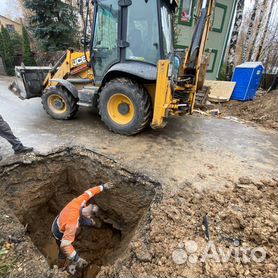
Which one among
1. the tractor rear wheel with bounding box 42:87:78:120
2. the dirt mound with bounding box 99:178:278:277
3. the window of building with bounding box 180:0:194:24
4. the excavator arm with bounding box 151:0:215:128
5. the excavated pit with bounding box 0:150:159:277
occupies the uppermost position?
the window of building with bounding box 180:0:194:24

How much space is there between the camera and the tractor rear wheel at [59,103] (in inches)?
191

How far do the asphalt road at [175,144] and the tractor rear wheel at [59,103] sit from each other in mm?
185

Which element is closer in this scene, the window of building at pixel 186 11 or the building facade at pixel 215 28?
the window of building at pixel 186 11

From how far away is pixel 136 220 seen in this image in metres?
3.52

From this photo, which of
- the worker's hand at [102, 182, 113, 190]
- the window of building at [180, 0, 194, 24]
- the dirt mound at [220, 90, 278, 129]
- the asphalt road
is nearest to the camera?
the worker's hand at [102, 182, 113, 190]

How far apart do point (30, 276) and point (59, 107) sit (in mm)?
3822

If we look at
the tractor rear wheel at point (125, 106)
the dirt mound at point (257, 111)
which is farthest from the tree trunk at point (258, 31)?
the tractor rear wheel at point (125, 106)

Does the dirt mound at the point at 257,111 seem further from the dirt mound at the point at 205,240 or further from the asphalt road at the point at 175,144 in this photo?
the dirt mound at the point at 205,240

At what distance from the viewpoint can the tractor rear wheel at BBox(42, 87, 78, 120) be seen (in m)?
4.86

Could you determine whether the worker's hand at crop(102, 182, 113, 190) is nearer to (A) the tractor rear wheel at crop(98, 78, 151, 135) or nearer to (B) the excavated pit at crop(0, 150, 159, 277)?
(B) the excavated pit at crop(0, 150, 159, 277)

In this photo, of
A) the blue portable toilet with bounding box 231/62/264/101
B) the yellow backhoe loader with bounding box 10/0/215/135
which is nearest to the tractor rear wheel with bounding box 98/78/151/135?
the yellow backhoe loader with bounding box 10/0/215/135

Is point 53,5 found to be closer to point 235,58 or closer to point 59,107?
point 59,107

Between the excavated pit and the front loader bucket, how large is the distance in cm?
254

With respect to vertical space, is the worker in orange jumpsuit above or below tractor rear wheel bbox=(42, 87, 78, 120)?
below
